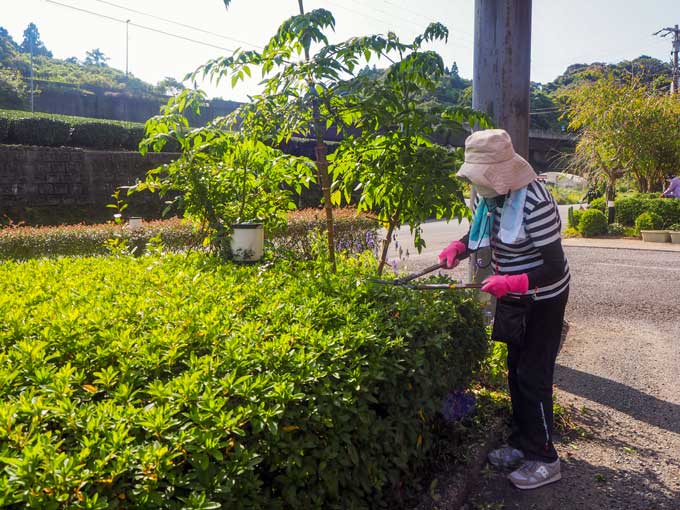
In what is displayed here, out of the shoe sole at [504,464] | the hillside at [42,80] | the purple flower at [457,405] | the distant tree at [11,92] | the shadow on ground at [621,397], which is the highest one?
the hillside at [42,80]

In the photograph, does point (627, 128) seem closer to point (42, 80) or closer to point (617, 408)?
point (617, 408)

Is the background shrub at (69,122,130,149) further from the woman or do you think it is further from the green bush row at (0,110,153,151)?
the woman

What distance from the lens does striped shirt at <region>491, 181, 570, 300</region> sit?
2.79 meters

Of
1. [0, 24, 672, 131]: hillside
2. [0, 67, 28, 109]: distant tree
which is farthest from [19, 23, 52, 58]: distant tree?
[0, 67, 28, 109]: distant tree

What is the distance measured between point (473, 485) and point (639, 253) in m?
11.9

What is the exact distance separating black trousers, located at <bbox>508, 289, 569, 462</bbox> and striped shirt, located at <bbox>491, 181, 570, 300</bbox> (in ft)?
0.27

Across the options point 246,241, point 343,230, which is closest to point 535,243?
point 246,241

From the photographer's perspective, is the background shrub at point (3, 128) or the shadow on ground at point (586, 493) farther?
the background shrub at point (3, 128)

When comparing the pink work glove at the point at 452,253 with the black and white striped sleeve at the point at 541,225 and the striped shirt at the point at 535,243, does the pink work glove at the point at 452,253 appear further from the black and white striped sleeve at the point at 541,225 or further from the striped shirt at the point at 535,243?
→ the black and white striped sleeve at the point at 541,225

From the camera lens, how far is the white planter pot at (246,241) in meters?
4.34

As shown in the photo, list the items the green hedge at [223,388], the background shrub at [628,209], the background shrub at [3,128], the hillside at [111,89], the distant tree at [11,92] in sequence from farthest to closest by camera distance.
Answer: the distant tree at [11,92] → the hillside at [111,89] → the background shrub at [3,128] → the background shrub at [628,209] → the green hedge at [223,388]

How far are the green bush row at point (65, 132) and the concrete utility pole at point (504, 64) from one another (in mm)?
18869

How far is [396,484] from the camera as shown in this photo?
2424 millimetres

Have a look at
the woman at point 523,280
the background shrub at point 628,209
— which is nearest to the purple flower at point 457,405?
the woman at point 523,280
